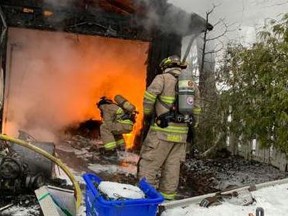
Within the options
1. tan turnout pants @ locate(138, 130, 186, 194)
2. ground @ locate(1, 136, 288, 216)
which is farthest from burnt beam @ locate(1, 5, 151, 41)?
tan turnout pants @ locate(138, 130, 186, 194)

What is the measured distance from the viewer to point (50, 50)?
12.5m

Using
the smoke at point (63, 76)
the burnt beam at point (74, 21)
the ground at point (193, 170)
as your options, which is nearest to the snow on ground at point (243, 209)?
the ground at point (193, 170)

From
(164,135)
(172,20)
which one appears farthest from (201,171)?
(172,20)

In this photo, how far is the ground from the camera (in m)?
7.63

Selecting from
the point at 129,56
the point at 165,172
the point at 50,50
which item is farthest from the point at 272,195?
the point at 50,50

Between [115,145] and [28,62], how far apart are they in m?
4.30

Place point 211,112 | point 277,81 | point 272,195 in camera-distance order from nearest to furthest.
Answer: point 272,195, point 277,81, point 211,112

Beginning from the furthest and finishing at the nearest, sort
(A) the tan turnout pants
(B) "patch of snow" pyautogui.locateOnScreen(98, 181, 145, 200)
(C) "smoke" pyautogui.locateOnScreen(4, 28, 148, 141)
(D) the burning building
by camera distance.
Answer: (C) "smoke" pyautogui.locateOnScreen(4, 28, 148, 141) < (D) the burning building < (A) the tan turnout pants < (B) "patch of snow" pyautogui.locateOnScreen(98, 181, 145, 200)

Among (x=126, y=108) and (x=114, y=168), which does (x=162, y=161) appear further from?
(x=126, y=108)

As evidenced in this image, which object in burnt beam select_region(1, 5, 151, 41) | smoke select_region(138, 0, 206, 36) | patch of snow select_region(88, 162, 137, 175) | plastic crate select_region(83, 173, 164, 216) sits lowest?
patch of snow select_region(88, 162, 137, 175)

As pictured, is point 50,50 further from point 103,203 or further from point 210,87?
point 103,203

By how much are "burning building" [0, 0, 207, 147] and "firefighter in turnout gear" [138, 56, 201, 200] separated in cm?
332

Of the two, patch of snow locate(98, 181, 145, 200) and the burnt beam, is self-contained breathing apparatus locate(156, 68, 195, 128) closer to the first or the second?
patch of snow locate(98, 181, 145, 200)

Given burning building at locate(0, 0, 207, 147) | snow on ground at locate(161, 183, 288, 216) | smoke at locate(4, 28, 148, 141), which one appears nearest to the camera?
snow on ground at locate(161, 183, 288, 216)
